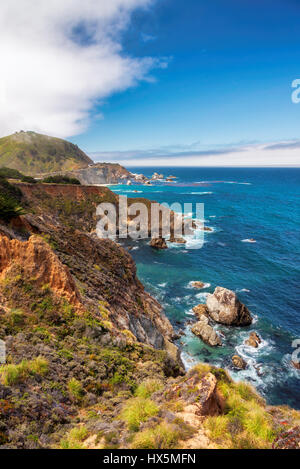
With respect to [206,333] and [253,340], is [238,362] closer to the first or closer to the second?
[253,340]

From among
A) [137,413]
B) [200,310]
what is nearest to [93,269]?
[137,413]

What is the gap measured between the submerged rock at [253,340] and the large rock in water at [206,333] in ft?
12.4

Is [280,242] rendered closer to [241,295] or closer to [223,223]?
[223,223]

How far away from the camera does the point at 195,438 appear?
6.21 m

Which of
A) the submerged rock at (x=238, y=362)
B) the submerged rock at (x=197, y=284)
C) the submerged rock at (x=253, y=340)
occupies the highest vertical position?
the submerged rock at (x=197, y=284)

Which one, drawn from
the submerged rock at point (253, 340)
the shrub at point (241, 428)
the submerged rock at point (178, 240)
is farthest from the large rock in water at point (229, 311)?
the submerged rock at point (178, 240)

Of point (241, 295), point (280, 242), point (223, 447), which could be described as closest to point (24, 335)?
point (223, 447)

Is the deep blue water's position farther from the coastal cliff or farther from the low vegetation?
the low vegetation

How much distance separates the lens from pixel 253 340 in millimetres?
29766

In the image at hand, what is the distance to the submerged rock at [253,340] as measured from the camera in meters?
29.4

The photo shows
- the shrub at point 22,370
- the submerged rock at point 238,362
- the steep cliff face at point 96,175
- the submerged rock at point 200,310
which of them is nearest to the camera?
the shrub at point 22,370

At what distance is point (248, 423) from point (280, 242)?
6623cm

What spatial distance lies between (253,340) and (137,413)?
1090 inches

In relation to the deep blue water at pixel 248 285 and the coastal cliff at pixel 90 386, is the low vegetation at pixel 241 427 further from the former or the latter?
the deep blue water at pixel 248 285
